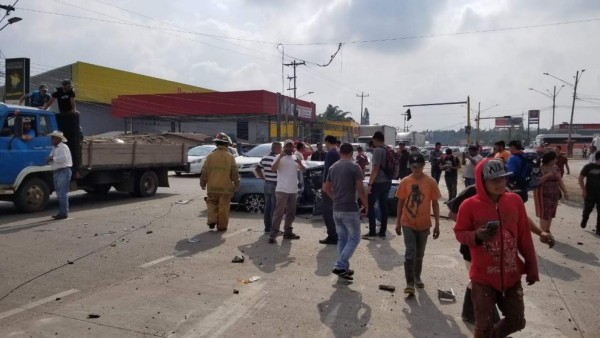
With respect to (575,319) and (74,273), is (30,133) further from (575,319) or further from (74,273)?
(575,319)

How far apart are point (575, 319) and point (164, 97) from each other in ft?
128

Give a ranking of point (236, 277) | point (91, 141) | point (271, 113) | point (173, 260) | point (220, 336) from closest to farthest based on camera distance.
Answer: point (220, 336) < point (236, 277) < point (173, 260) < point (91, 141) < point (271, 113)

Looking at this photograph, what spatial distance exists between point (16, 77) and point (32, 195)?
15.4 meters

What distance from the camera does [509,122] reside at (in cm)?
10544

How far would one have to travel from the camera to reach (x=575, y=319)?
4672 mm

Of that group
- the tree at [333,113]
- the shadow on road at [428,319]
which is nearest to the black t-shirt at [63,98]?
the shadow on road at [428,319]

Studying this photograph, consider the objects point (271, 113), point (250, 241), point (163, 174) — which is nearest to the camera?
point (250, 241)

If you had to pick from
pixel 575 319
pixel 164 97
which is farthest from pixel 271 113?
pixel 575 319

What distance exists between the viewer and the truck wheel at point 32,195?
1001 centimetres

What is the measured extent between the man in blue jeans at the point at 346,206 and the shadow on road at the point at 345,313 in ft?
1.39

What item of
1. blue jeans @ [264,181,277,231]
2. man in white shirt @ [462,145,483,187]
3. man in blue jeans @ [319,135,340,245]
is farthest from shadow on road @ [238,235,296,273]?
man in white shirt @ [462,145,483,187]

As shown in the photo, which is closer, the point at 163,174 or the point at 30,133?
the point at 30,133

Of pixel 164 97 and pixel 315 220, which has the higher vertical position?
pixel 164 97

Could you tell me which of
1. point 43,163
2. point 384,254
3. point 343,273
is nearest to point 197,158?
point 43,163
